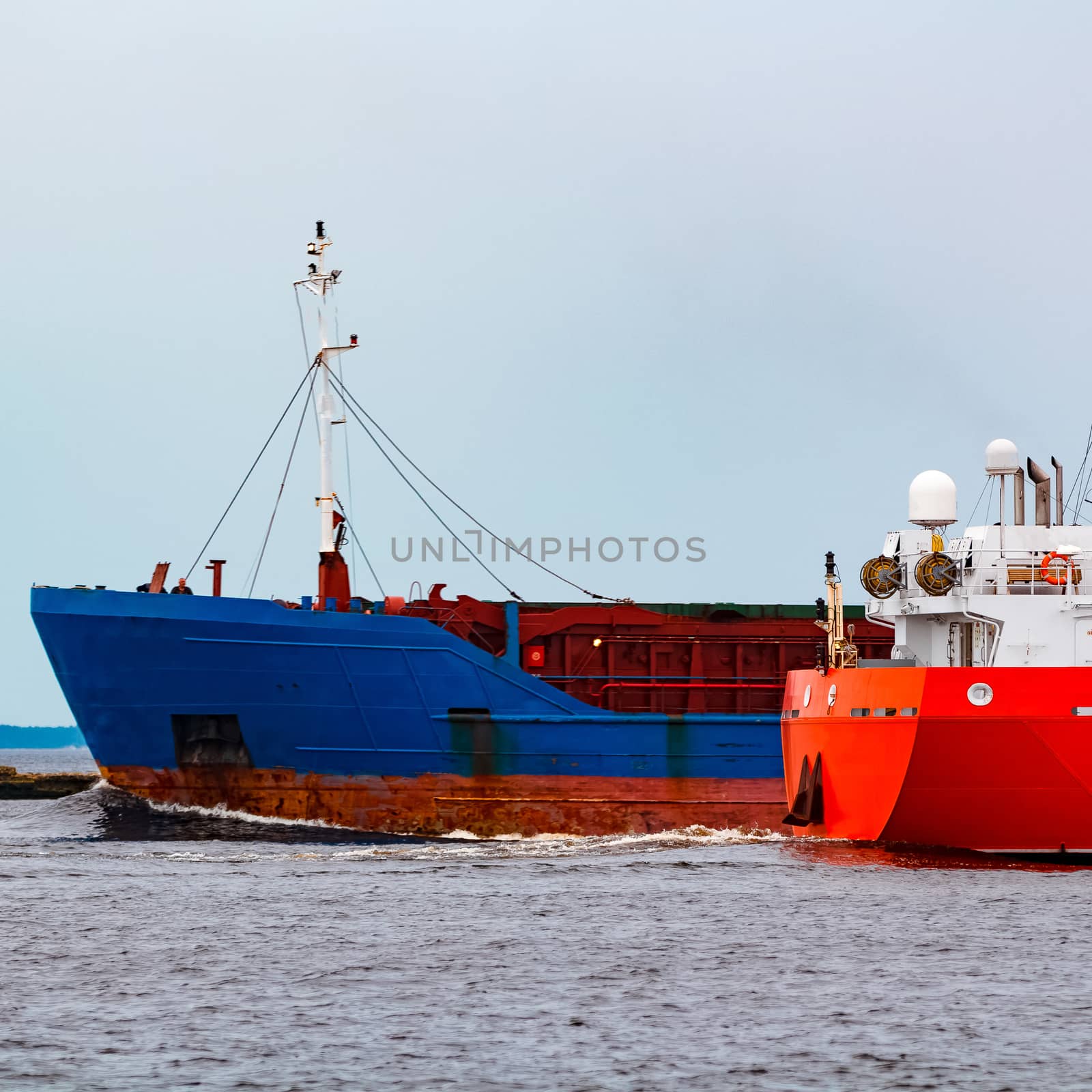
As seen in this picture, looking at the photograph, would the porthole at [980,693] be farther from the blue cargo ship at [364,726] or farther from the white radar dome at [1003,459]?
the blue cargo ship at [364,726]

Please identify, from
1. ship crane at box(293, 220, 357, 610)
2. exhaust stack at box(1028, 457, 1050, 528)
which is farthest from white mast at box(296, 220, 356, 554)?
exhaust stack at box(1028, 457, 1050, 528)

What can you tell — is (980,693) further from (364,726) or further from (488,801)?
(364,726)

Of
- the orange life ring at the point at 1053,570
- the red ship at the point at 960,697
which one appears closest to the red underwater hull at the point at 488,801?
the red ship at the point at 960,697

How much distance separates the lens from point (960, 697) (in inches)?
890

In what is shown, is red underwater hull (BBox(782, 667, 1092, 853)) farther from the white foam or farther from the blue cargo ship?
the white foam

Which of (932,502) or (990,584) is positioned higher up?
(932,502)

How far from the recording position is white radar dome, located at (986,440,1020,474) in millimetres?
27328

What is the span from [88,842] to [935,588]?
50.4 ft

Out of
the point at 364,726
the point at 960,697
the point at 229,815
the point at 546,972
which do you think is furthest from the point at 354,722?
the point at 546,972

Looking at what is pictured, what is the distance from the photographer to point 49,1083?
41.8 ft

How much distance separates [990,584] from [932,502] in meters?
2.57

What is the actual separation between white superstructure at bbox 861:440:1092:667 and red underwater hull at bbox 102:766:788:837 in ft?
18.1

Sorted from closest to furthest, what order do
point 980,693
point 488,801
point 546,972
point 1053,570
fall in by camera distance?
point 546,972, point 980,693, point 1053,570, point 488,801

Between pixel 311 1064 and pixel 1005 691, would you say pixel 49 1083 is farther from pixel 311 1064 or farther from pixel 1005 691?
pixel 1005 691
